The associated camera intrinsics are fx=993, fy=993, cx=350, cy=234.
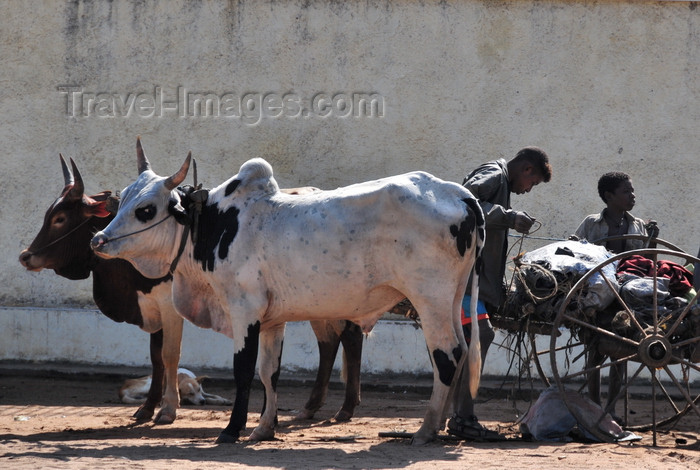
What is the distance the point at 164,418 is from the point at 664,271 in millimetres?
4154

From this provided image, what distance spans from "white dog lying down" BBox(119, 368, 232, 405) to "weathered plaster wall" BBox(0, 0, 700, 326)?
2.19 m

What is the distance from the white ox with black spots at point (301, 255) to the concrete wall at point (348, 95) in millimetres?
4157

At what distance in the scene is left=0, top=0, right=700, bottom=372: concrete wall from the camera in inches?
441

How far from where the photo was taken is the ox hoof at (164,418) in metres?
8.23

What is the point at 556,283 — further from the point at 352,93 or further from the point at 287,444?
the point at 352,93

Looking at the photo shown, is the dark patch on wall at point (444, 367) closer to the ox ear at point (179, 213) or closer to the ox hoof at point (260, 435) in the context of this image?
the ox hoof at point (260, 435)

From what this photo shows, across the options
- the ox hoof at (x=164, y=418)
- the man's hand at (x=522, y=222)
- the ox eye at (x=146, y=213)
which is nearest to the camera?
the man's hand at (x=522, y=222)

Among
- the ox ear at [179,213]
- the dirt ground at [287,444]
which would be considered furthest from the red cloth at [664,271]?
the ox ear at [179,213]

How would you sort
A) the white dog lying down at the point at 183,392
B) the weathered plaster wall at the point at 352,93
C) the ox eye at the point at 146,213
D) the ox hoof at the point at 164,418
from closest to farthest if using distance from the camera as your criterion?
the ox eye at the point at 146,213 < the ox hoof at the point at 164,418 < the white dog lying down at the point at 183,392 < the weathered plaster wall at the point at 352,93

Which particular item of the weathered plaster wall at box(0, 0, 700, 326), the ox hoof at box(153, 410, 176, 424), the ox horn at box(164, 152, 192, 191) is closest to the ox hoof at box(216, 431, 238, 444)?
the ox hoof at box(153, 410, 176, 424)

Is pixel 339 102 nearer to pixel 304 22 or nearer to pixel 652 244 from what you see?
pixel 304 22

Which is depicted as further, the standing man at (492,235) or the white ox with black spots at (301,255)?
the standing man at (492,235)

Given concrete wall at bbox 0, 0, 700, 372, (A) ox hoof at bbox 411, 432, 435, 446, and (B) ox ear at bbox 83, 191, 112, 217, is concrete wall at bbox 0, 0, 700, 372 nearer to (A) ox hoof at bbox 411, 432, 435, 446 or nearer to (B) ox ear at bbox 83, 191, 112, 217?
(B) ox ear at bbox 83, 191, 112, 217

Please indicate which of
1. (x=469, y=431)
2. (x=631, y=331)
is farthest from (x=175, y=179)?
(x=631, y=331)
